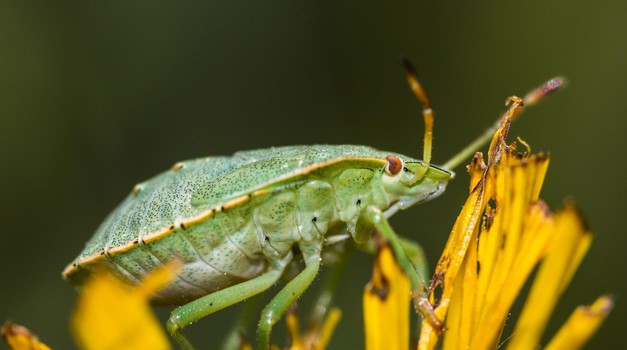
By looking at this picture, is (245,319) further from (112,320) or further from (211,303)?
(112,320)

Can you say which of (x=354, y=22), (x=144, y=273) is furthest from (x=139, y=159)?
(x=144, y=273)

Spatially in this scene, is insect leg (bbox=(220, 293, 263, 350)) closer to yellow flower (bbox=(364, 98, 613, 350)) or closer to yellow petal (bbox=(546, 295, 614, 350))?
yellow flower (bbox=(364, 98, 613, 350))

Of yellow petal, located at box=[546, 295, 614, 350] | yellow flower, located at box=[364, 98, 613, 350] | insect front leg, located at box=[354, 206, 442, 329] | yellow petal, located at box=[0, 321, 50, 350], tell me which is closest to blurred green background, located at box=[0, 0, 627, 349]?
insect front leg, located at box=[354, 206, 442, 329]

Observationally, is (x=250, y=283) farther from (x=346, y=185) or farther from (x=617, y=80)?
(x=617, y=80)

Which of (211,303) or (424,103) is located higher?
(424,103)

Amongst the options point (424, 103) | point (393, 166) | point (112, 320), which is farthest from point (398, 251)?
point (112, 320)

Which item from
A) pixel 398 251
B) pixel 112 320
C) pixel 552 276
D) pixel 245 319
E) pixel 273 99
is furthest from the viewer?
pixel 273 99
